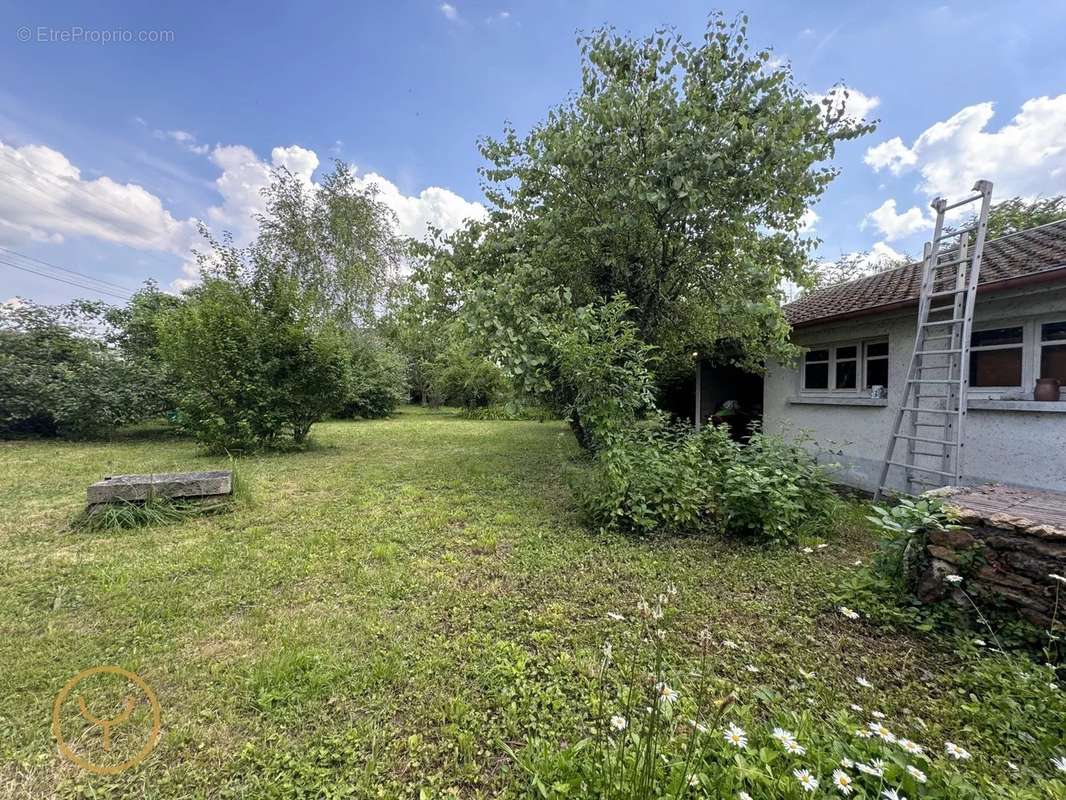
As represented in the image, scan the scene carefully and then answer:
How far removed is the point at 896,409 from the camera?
5098mm

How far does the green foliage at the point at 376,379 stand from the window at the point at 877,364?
46.1ft

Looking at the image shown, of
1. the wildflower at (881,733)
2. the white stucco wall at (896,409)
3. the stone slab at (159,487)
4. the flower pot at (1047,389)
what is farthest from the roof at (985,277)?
the stone slab at (159,487)

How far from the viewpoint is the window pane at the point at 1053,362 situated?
411 centimetres

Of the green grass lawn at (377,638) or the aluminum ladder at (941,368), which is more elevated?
the aluminum ladder at (941,368)

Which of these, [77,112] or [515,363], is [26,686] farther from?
[77,112]

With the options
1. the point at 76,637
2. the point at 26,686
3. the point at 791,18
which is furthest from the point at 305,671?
the point at 791,18

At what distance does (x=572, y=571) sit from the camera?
10.6 ft

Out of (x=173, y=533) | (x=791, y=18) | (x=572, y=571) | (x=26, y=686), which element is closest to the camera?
(x=26, y=686)

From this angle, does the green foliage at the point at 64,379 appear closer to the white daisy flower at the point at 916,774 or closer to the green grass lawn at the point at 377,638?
the green grass lawn at the point at 377,638

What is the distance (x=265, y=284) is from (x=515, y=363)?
6.09 m

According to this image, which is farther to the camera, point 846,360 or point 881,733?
point 846,360

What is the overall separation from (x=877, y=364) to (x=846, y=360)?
487 millimetres

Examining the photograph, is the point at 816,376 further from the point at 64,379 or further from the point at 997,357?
the point at 64,379

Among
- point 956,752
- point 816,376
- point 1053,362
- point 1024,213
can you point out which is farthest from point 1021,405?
point 1024,213
